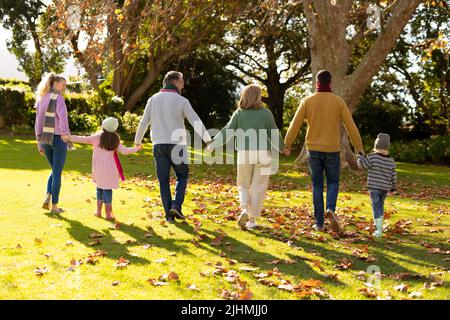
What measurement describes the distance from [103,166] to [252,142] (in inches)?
92.8

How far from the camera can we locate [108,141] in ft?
27.6

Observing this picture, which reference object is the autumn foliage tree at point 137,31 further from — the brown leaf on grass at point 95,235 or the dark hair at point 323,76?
the brown leaf on grass at point 95,235

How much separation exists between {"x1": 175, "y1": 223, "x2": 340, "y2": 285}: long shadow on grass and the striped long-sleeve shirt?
1.98 m

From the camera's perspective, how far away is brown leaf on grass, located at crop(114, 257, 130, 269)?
5761 mm

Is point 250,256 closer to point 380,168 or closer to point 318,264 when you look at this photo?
point 318,264

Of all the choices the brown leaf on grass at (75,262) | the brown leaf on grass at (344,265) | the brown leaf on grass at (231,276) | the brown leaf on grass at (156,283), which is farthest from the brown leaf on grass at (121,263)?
the brown leaf on grass at (344,265)

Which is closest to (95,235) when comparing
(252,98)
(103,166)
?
(103,166)

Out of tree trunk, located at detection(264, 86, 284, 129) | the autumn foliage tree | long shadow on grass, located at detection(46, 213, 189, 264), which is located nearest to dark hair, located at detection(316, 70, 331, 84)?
long shadow on grass, located at detection(46, 213, 189, 264)

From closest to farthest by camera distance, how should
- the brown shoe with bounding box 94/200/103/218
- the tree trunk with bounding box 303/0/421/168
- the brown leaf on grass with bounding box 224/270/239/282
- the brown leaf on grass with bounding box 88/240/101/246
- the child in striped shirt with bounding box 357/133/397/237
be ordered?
the brown leaf on grass with bounding box 224/270/239/282 → the brown leaf on grass with bounding box 88/240/101/246 → the child in striped shirt with bounding box 357/133/397/237 → the brown shoe with bounding box 94/200/103/218 → the tree trunk with bounding box 303/0/421/168

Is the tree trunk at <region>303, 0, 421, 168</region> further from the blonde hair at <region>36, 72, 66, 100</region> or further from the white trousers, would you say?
the blonde hair at <region>36, 72, 66, 100</region>
